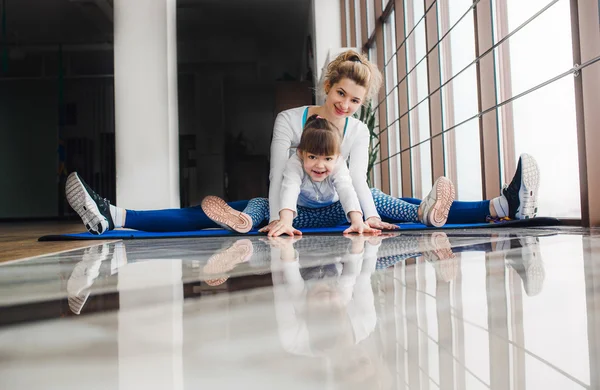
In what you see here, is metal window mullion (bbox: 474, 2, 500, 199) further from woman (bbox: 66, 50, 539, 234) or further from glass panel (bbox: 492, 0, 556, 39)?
woman (bbox: 66, 50, 539, 234)

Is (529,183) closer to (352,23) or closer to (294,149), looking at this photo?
(294,149)

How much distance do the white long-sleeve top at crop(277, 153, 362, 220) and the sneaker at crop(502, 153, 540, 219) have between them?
0.56 m

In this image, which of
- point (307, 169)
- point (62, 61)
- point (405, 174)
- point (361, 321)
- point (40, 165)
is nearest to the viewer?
point (361, 321)

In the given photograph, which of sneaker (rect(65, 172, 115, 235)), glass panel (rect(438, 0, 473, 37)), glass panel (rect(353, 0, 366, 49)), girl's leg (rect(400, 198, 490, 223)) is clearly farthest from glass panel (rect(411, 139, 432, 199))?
sneaker (rect(65, 172, 115, 235))

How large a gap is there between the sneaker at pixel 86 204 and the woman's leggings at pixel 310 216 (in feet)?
0.63

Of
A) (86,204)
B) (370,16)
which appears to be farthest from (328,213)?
(370,16)

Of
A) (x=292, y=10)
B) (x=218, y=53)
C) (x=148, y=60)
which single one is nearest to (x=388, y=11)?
(x=292, y=10)

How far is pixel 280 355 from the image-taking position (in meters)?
0.24

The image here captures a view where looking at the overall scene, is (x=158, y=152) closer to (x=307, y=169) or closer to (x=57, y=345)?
(x=307, y=169)

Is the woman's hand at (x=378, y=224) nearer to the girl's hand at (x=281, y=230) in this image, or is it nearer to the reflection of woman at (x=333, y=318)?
the girl's hand at (x=281, y=230)

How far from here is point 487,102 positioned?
7.51ft

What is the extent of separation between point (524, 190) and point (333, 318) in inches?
61.7

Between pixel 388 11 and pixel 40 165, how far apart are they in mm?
6703

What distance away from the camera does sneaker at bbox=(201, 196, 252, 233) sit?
1722 mm
